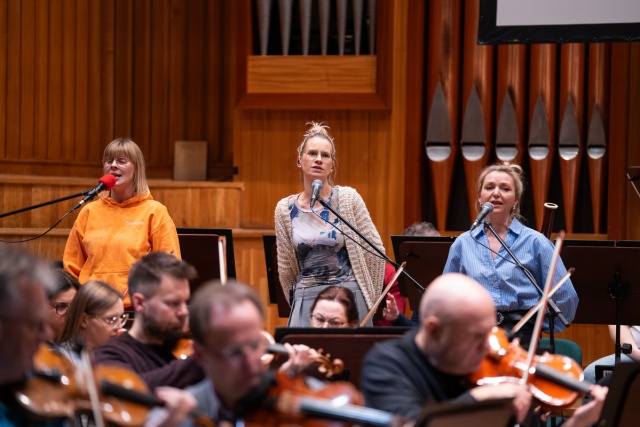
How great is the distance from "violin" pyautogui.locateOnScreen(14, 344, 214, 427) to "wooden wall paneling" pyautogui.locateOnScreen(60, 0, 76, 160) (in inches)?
178

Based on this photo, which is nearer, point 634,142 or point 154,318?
point 154,318

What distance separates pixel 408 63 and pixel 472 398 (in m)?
4.01

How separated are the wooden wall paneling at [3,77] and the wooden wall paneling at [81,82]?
445 mm

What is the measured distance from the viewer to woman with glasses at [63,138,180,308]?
4.07 meters

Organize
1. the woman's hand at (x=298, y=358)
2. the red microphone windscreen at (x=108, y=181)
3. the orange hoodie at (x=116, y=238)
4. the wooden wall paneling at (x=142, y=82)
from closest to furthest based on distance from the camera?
1. the woman's hand at (x=298, y=358)
2. the red microphone windscreen at (x=108, y=181)
3. the orange hoodie at (x=116, y=238)
4. the wooden wall paneling at (x=142, y=82)

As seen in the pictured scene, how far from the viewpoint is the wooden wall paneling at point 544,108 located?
6.06 meters

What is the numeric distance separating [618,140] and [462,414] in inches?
174

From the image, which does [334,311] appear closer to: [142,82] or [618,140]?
[618,140]

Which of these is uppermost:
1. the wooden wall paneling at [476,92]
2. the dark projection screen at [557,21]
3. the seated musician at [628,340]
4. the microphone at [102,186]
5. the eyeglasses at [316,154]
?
the dark projection screen at [557,21]

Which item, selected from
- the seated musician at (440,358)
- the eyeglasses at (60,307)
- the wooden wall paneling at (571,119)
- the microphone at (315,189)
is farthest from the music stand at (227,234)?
the wooden wall paneling at (571,119)

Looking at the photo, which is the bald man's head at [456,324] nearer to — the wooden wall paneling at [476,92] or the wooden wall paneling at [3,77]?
the wooden wall paneling at [476,92]

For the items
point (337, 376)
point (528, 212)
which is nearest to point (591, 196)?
point (528, 212)

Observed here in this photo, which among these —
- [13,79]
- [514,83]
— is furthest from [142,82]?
[514,83]

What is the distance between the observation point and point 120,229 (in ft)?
13.5
